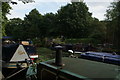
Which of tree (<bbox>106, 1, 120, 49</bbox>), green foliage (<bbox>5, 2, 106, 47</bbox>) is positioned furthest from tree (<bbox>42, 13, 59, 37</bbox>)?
tree (<bbox>106, 1, 120, 49</bbox>)

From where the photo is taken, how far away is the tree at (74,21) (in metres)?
26.6

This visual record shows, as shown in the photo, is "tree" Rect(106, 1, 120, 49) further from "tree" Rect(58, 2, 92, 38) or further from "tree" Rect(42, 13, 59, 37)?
"tree" Rect(42, 13, 59, 37)

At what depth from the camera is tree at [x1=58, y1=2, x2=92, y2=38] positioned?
26.6m

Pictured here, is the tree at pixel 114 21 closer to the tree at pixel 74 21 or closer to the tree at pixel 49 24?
the tree at pixel 74 21

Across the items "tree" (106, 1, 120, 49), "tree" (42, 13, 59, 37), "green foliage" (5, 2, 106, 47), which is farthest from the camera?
"tree" (42, 13, 59, 37)

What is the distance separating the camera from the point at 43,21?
30.0m

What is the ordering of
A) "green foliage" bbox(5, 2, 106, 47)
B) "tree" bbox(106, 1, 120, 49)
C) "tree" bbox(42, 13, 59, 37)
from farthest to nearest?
1. "tree" bbox(42, 13, 59, 37)
2. "green foliage" bbox(5, 2, 106, 47)
3. "tree" bbox(106, 1, 120, 49)

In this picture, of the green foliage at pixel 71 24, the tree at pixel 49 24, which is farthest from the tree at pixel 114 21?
the tree at pixel 49 24

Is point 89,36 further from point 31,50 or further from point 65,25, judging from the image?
point 31,50

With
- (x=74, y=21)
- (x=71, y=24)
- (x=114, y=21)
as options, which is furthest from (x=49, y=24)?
(x=114, y=21)

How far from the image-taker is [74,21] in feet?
87.1

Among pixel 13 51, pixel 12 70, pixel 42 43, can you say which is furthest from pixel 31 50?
pixel 42 43

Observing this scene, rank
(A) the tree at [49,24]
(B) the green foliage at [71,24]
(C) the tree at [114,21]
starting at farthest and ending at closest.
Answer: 1. (A) the tree at [49,24]
2. (B) the green foliage at [71,24]
3. (C) the tree at [114,21]

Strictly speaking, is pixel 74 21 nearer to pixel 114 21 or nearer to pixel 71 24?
pixel 71 24
